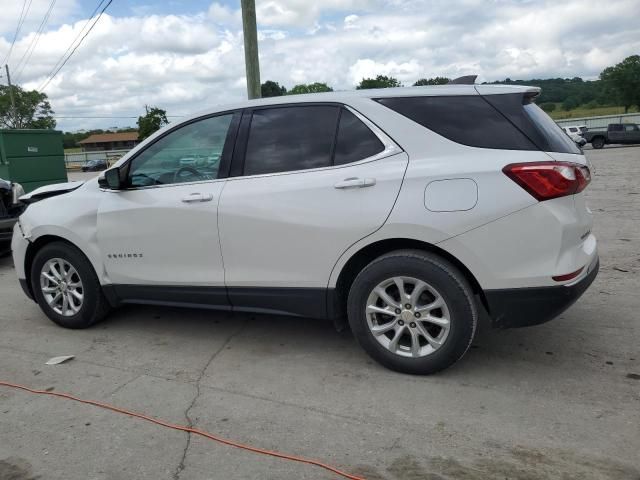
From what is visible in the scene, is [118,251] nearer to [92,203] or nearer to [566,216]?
[92,203]

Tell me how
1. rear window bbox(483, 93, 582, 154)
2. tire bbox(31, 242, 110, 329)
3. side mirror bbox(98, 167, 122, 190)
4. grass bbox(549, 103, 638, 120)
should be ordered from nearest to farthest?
rear window bbox(483, 93, 582, 154) < side mirror bbox(98, 167, 122, 190) < tire bbox(31, 242, 110, 329) < grass bbox(549, 103, 638, 120)

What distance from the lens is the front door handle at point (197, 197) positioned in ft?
13.0

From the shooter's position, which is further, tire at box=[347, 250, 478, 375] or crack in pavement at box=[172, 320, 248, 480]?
tire at box=[347, 250, 478, 375]

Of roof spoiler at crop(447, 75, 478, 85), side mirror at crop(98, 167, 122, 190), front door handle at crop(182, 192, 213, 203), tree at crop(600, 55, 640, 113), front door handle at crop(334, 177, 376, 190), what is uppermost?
tree at crop(600, 55, 640, 113)

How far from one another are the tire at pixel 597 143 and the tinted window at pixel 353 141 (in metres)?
35.6

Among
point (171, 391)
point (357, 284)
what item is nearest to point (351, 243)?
point (357, 284)

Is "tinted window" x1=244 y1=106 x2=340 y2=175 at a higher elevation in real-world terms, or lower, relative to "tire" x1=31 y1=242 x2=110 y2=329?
higher

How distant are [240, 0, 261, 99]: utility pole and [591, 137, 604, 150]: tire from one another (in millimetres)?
31338

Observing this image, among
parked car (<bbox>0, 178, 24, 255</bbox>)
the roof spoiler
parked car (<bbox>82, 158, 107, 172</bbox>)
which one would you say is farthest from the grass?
the roof spoiler

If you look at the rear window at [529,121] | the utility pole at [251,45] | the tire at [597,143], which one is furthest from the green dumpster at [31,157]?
the tire at [597,143]

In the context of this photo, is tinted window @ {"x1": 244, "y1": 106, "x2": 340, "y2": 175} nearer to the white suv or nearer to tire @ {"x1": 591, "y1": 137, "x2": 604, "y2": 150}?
the white suv

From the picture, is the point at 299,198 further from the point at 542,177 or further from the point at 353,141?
the point at 542,177

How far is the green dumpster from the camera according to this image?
1138cm

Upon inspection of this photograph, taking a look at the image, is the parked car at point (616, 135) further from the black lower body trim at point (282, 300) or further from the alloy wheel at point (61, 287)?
the alloy wheel at point (61, 287)
